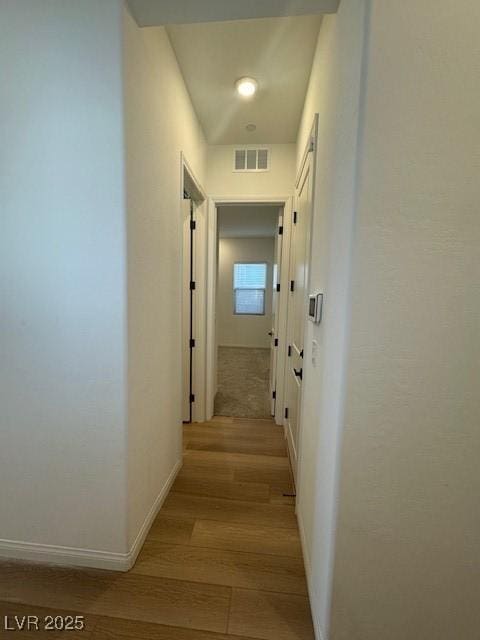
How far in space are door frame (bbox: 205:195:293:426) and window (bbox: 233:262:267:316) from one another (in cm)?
383

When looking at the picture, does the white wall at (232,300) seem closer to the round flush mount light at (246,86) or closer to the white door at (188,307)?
the white door at (188,307)

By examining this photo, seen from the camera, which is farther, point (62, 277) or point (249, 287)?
point (249, 287)

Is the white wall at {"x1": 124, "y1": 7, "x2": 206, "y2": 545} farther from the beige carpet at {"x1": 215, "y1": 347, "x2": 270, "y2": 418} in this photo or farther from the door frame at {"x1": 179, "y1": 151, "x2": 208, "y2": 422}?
the beige carpet at {"x1": 215, "y1": 347, "x2": 270, "y2": 418}

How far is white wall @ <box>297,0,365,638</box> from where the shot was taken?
0.95m

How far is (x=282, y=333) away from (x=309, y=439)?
59.7 inches

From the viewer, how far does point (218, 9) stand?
1251mm

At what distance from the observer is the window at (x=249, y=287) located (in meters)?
6.72

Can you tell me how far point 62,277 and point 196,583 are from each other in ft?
5.14

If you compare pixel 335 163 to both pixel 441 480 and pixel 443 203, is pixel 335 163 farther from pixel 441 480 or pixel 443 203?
pixel 441 480

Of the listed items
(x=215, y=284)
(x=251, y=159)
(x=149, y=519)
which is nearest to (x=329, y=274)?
(x=149, y=519)

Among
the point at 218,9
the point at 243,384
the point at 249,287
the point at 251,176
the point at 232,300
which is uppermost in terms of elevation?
the point at 218,9

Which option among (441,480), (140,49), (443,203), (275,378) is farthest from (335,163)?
(275,378)

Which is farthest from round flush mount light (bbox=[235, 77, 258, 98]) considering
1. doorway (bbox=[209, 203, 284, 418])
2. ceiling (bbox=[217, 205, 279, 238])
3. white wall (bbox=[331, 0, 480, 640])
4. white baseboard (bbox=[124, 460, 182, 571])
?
doorway (bbox=[209, 203, 284, 418])

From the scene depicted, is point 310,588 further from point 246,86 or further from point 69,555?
point 246,86
